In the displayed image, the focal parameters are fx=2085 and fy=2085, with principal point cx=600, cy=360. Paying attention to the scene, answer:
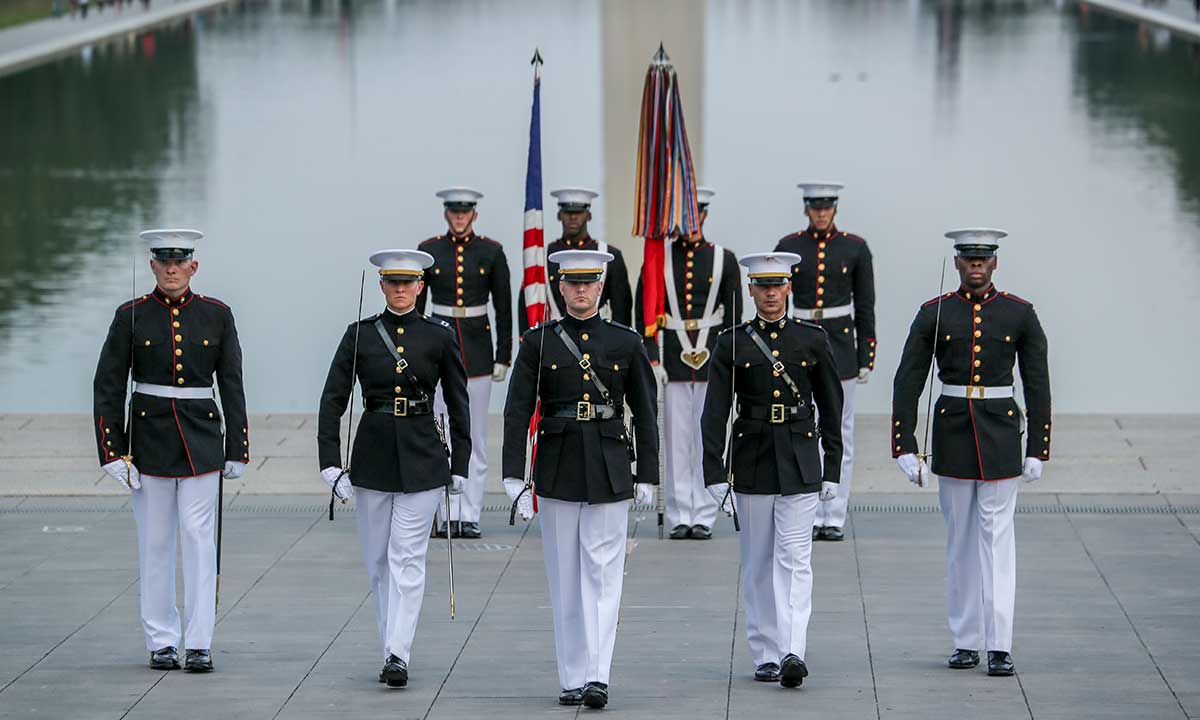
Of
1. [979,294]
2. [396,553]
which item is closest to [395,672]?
[396,553]

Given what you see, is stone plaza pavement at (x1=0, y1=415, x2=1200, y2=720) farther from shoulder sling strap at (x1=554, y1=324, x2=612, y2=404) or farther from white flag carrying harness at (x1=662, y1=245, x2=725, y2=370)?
shoulder sling strap at (x1=554, y1=324, x2=612, y2=404)

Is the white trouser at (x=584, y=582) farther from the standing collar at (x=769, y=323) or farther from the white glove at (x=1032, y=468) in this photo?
the white glove at (x=1032, y=468)

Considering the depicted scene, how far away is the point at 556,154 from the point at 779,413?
14.5 m

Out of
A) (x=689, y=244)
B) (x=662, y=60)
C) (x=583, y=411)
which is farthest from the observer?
(x=662, y=60)

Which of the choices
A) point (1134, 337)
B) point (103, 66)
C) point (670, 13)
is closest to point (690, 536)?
point (670, 13)

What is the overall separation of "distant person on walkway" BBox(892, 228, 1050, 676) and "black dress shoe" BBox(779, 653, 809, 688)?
0.73 meters

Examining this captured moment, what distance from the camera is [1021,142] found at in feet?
77.1

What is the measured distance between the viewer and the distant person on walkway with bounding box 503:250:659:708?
25.9 feet

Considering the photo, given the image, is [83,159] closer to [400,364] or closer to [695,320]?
[695,320]

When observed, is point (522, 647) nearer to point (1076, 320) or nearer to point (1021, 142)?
point (1076, 320)

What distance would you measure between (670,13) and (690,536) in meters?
5.53

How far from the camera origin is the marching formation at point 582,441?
8.01 meters

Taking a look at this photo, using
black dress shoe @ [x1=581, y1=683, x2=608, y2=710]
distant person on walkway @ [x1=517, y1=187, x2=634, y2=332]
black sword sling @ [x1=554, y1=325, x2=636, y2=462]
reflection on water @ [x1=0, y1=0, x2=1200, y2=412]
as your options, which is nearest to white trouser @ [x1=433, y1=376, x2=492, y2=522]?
distant person on walkway @ [x1=517, y1=187, x2=634, y2=332]

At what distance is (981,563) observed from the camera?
27.3ft
